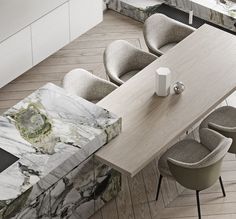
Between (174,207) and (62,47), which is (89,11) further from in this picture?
(174,207)

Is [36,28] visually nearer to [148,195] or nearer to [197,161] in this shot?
[148,195]

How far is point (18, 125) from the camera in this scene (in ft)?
18.6

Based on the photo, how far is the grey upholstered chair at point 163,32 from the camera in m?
7.15

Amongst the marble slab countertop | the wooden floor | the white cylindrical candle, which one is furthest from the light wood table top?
the marble slab countertop

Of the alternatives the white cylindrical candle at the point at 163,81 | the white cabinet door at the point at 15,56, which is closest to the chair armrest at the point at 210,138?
the white cylindrical candle at the point at 163,81

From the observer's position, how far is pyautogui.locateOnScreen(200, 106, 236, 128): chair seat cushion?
635cm

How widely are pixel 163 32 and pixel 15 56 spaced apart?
4.71 ft

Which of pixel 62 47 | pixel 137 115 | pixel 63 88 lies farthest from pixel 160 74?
pixel 62 47

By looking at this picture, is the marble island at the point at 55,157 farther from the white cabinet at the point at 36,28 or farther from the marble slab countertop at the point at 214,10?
the marble slab countertop at the point at 214,10

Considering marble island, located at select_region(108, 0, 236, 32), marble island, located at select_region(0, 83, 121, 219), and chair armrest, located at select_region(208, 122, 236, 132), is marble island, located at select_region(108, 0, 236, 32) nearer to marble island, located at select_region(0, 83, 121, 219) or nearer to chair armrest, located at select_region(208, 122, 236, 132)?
chair armrest, located at select_region(208, 122, 236, 132)

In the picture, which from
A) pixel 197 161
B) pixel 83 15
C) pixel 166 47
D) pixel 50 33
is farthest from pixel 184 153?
pixel 83 15

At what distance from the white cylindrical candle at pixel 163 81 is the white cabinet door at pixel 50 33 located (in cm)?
171

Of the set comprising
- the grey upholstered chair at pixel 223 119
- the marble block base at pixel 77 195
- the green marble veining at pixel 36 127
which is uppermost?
the green marble veining at pixel 36 127

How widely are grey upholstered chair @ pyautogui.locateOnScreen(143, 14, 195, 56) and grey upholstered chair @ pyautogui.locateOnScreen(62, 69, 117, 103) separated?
2.70 feet
